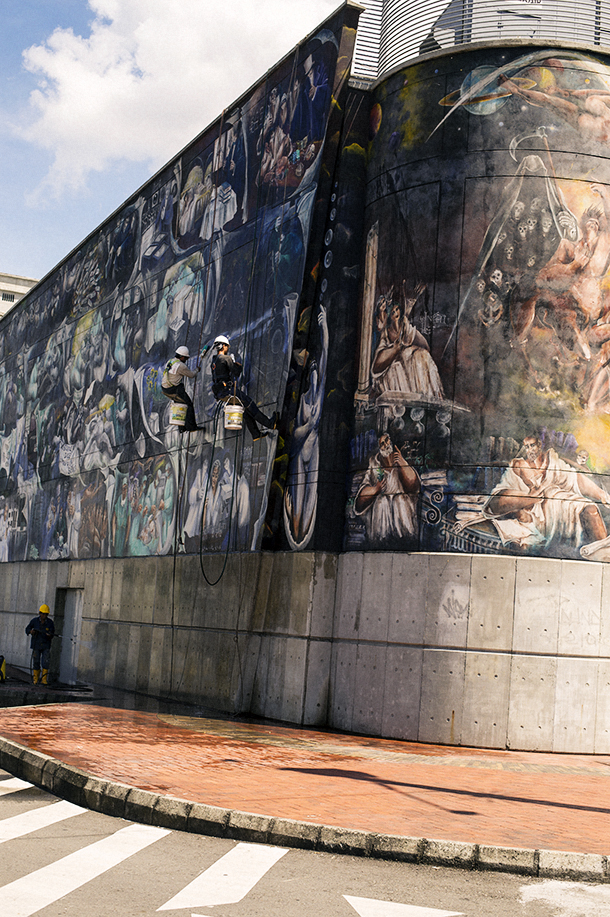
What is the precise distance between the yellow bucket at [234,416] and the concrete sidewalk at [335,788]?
16.8ft

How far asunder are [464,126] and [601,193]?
7.81 ft

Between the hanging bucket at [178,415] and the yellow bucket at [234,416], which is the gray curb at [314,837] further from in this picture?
the hanging bucket at [178,415]

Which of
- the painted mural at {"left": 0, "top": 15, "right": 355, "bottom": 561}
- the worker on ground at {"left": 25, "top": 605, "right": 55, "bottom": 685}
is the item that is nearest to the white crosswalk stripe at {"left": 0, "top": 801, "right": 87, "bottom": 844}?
the painted mural at {"left": 0, "top": 15, "right": 355, "bottom": 561}

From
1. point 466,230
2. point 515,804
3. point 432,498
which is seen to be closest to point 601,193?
point 466,230

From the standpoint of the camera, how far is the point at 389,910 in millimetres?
6148

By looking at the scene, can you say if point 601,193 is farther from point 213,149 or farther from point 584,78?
point 213,149

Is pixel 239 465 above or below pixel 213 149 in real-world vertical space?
below

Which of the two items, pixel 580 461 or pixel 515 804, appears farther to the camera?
pixel 580 461

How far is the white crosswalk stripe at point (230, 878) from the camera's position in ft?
20.4

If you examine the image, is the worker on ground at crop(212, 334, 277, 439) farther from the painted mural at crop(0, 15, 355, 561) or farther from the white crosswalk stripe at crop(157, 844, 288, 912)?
the white crosswalk stripe at crop(157, 844, 288, 912)

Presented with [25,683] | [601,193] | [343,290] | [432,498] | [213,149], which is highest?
[213,149]

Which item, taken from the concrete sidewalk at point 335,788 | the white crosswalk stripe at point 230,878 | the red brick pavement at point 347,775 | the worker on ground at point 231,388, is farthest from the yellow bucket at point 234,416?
the white crosswalk stripe at point 230,878

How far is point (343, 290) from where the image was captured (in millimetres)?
16953

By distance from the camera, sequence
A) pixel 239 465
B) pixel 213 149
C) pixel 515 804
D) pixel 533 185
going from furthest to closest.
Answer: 1. pixel 213 149
2. pixel 239 465
3. pixel 533 185
4. pixel 515 804
